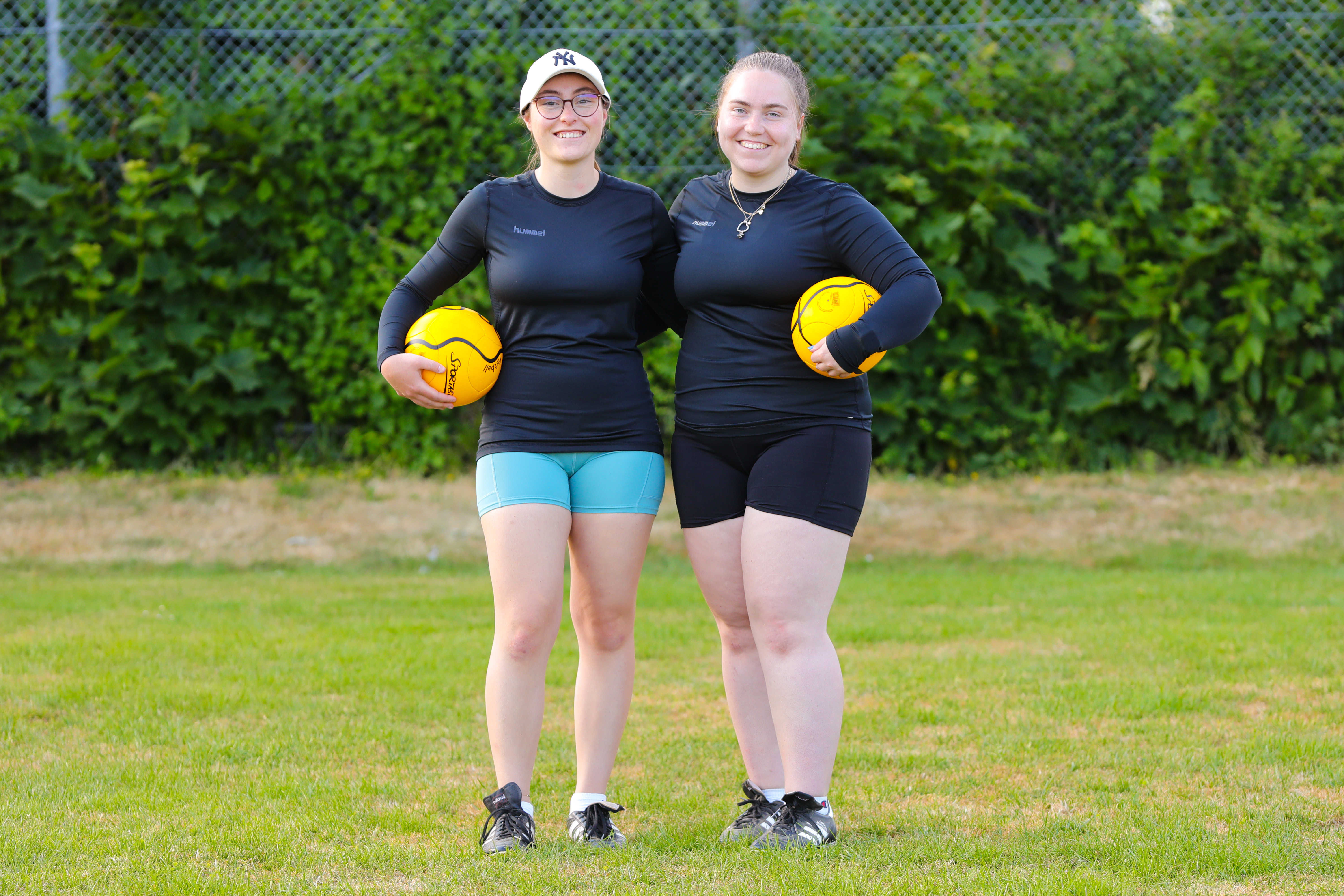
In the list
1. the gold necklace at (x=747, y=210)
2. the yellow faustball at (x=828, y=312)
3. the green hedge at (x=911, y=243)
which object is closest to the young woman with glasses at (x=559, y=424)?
the gold necklace at (x=747, y=210)

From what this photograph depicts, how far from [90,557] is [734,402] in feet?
17.6

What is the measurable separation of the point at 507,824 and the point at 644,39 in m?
6.73

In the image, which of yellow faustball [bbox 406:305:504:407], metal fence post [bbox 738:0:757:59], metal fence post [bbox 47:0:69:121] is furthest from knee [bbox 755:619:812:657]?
metal fence post [bbox 47:0:69:121]

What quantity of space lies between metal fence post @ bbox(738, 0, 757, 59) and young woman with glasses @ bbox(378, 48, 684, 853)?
5685 millimetres

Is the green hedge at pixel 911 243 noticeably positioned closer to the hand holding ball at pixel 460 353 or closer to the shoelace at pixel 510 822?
the hand holding ball at pixel 460 353

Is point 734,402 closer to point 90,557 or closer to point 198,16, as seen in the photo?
point 90,557

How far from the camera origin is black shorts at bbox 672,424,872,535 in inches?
132

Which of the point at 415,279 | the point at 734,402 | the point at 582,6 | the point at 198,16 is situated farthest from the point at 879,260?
the point at 198,16

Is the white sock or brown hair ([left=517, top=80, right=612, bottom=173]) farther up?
brown hair ([left=517, top=80, right=612, bottom=173])

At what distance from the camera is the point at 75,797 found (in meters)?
3.73

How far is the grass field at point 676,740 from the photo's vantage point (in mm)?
3221

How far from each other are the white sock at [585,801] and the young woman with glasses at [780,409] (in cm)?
37

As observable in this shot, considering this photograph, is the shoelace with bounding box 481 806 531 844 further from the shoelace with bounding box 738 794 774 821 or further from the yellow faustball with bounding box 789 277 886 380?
the yellow faustball with bounding box 789 277 886 380

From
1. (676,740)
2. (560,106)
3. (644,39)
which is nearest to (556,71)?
(560,106)
